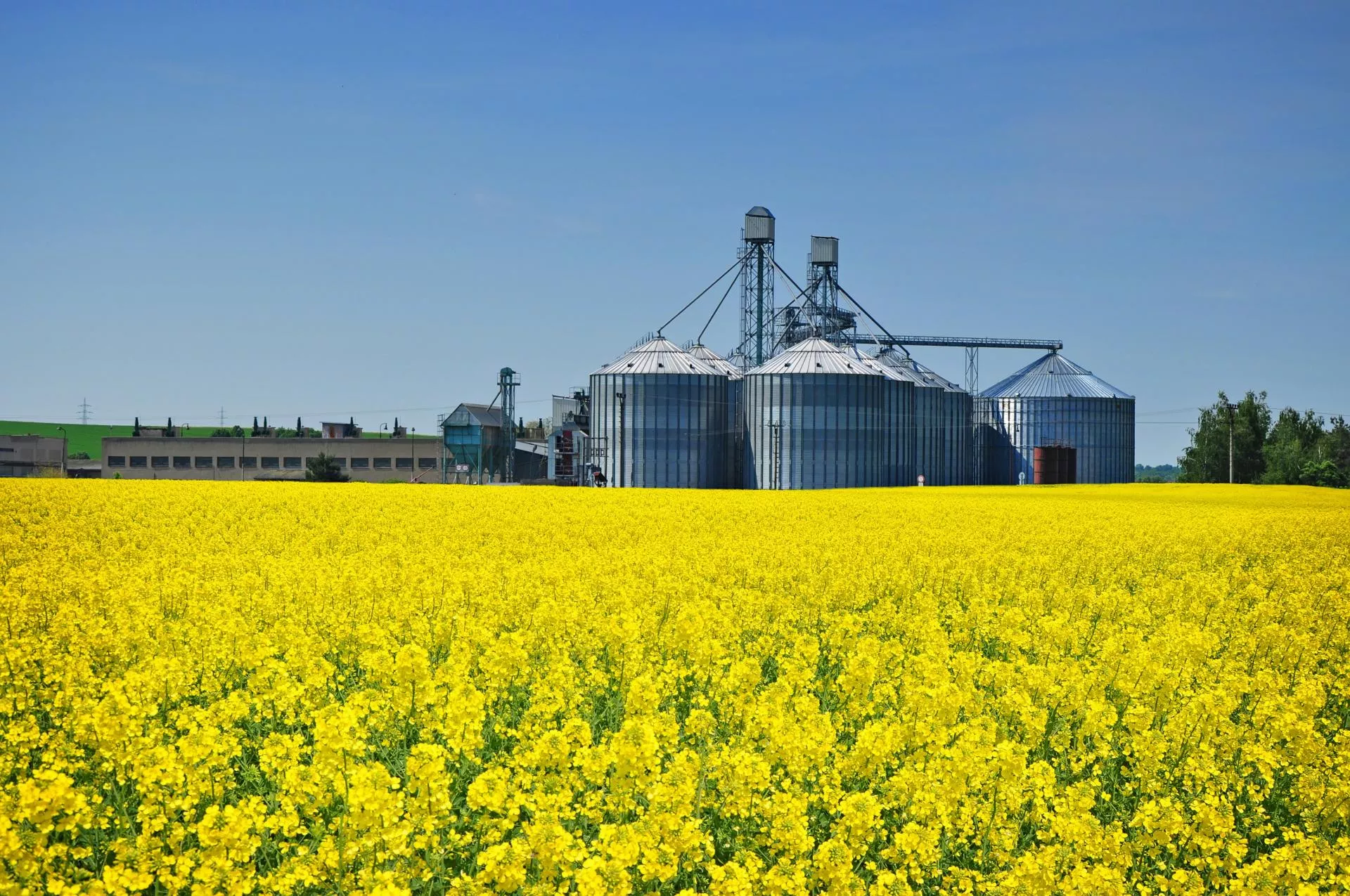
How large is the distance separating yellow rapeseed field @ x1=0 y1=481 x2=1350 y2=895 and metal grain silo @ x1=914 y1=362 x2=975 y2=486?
57.5 m

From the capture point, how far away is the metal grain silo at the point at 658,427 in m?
60.6

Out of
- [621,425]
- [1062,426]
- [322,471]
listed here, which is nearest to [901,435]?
[621,425]

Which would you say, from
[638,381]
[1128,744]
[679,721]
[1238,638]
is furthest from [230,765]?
[638,381]

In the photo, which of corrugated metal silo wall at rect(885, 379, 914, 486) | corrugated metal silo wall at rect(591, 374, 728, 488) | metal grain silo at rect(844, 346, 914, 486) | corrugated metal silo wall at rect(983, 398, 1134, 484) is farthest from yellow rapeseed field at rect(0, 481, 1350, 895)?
corrugated metal silo wall at rect(983, 398, 1134, 484)

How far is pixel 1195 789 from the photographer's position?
7824 mm

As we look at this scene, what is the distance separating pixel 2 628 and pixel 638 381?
167 ft

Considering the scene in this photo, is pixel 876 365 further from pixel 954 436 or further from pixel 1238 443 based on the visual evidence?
pixel 1238 443

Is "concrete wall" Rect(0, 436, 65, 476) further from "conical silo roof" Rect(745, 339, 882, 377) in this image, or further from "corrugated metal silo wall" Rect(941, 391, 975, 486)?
"corrugated metal silo wall" Rect(941, 391, 975, 486)

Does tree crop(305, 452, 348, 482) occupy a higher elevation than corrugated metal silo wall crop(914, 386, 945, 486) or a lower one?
lower

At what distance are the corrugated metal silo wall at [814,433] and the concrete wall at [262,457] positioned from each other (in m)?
46.3

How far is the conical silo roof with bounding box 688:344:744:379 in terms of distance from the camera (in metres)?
66.8

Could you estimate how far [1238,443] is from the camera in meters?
90.6

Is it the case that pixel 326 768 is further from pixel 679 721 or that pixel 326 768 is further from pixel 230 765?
pixel 679 721

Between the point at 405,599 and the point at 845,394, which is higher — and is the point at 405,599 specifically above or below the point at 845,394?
below
